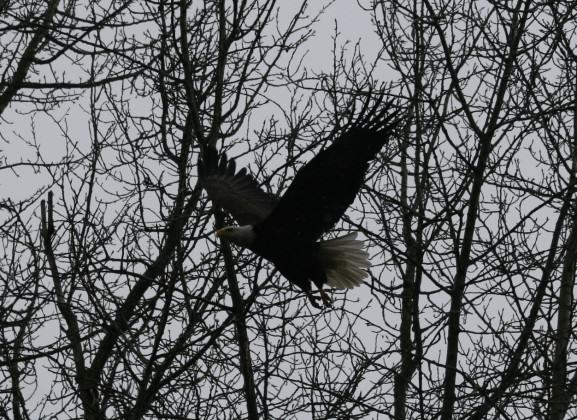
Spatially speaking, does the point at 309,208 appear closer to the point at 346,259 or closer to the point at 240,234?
the point at 240,234

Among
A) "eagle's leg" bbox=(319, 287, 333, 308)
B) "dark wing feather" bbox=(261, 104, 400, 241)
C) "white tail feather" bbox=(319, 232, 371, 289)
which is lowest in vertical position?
"eagle's leg" bbox=(319, 287, 333, 308)

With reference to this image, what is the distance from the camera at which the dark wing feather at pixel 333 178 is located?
5.72 m

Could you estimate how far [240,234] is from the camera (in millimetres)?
5742

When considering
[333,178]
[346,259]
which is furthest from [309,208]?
[346,259]

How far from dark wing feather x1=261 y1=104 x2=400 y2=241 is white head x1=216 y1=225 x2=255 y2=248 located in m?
0.16

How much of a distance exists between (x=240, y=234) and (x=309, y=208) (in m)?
0.54

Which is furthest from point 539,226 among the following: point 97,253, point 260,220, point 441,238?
point 97,253

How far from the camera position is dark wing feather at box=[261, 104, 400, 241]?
572 centimetres

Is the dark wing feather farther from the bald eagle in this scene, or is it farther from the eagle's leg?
the eagle's leg

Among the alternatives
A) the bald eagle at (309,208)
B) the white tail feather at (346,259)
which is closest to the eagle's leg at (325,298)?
the bald eagle at (309,208)

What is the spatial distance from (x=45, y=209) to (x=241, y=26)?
5.37ft

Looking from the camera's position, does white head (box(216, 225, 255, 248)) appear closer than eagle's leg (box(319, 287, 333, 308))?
Yes

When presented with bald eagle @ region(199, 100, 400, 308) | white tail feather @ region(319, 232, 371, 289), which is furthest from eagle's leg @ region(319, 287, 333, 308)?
white tail feather @ region(319, 232, 371, 289)

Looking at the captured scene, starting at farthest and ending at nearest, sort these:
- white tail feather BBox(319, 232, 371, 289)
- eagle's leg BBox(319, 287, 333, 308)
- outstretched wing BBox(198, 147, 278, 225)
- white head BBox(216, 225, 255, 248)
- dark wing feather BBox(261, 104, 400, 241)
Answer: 1. white tail feather BBox(319, 232, 371, 289)
2. eagle's leg BBox(319, 287, 333, 308)
3. outstretched wing BBox(198, 147, 278, 225)
4. dark wing feather BBox(261, 104, 400, 241)
5. white head BBox(216, 225, 255, 248)
